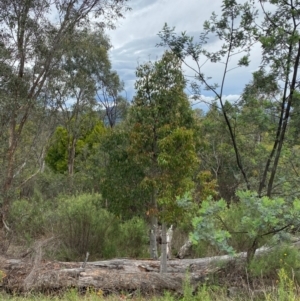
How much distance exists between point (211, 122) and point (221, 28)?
1800mm

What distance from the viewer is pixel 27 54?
35.0ft

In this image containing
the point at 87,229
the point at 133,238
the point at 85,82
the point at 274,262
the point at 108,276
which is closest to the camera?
the point at 274,262

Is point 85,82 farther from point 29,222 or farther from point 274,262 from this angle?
point 274,262

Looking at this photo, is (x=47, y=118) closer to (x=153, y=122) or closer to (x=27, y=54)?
(x=27, y=54)

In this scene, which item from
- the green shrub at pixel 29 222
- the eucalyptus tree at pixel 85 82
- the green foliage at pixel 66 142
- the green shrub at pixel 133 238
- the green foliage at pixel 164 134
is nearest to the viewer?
the green foliage at pixel 164 134

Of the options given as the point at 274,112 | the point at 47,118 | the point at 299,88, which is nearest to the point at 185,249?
the point at 274,112

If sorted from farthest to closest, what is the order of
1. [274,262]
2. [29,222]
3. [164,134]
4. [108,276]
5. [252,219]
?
[29,222] < [108,276] < [164,134] < [274,262] < [252,219]

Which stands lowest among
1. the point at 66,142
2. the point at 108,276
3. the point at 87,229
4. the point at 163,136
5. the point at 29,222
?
the point at 108,276

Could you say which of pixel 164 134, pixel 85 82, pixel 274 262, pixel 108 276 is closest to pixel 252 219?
pixel 274 262

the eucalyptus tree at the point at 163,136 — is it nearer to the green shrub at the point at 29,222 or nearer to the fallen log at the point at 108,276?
the fallen log at the point at 108,276

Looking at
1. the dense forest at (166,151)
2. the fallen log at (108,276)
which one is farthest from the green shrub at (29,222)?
the fallen log at (108,276)

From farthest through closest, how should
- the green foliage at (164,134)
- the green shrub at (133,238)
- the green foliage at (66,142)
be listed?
1. the green foliage at (66,142)
2. the green shrub at (133,238)
3. the green foliage at (164,134)

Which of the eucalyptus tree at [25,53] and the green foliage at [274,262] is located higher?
the eucalyptus tree at [25,53]

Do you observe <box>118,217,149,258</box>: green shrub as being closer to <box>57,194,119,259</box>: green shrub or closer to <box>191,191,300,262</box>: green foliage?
<box>57,194,119,259</box>: green shrub
